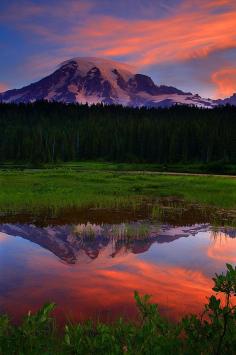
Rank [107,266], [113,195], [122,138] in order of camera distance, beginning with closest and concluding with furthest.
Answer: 1. [107,266]
2. [113,195]
3. [122,138]

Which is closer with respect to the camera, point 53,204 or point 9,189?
point 53,204

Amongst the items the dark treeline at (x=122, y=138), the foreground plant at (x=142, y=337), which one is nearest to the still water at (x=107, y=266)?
the foreground plant at (x=142, y=337)

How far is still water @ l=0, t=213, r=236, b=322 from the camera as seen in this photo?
9727 millimetres

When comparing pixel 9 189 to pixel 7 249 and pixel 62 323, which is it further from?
pixel 62 323

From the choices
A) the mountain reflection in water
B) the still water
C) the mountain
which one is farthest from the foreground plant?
the mountain

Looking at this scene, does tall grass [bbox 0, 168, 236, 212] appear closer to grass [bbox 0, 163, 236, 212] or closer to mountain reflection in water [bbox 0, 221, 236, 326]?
grass [bbox 0, 163, 236, 212]

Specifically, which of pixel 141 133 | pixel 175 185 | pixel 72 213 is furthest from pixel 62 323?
pixel 141 133

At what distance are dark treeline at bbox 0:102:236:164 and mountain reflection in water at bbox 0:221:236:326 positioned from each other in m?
62.2

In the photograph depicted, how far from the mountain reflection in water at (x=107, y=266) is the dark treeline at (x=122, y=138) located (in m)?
62.2

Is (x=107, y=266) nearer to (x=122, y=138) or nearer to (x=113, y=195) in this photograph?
(x=113, y=195)

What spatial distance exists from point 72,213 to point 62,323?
15543 mm

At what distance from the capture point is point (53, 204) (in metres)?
26.7

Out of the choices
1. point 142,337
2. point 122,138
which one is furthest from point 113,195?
point 122,138

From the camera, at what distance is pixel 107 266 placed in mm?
13047
